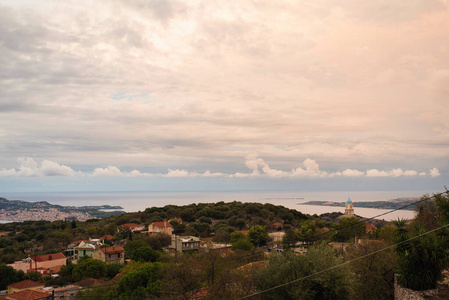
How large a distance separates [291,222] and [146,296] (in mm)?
54301

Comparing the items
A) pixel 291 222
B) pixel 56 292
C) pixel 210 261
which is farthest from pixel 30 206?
pixel 210 261

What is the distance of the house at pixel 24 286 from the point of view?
26.2 m

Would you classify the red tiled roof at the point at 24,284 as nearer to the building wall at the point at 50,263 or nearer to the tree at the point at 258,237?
the building wall at the point at 50,263

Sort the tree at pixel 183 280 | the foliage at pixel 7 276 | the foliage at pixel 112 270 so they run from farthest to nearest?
the foliage at pixel 112 270 < the foliage at pixel 7 276 < the tree at pixel 183 280

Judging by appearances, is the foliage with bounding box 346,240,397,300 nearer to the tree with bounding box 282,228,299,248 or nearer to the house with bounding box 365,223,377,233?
the tree with bounding box 282,228,299,248

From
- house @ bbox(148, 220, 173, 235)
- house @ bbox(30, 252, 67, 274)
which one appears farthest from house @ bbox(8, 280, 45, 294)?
house @ bbox(148, 220, 173, 235)

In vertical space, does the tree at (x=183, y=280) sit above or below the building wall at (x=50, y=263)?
above

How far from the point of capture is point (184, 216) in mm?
68562

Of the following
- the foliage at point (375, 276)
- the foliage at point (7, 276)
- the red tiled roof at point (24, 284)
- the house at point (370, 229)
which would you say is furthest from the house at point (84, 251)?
the house at point (370, 229)

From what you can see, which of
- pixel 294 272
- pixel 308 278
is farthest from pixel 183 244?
pixel 308 278

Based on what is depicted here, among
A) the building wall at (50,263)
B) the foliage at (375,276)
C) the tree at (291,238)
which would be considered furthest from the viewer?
the tree at (291,238)

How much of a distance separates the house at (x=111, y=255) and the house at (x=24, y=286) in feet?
26.1

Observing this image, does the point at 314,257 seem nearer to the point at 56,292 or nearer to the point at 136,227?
the point at 56,292

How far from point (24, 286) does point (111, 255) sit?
9.83m
